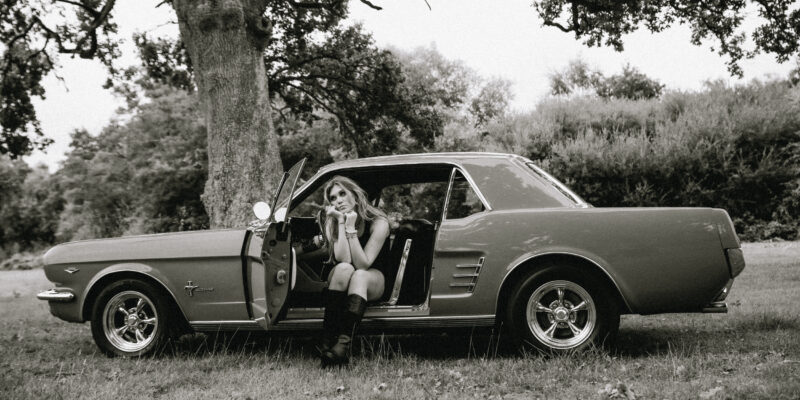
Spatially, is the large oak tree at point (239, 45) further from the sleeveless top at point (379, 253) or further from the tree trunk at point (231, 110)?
the sleeveless top at point (379, 253)

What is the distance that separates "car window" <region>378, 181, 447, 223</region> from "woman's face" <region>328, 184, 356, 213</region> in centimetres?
62

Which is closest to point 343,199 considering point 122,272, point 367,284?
point 367,284

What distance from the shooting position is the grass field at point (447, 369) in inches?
158

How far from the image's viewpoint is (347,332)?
4.79 metres

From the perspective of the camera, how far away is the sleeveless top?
5.37 meters

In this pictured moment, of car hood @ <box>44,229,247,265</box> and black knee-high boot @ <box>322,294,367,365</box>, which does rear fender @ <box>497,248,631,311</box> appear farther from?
car hood @ <box>44,229,247,265</box>

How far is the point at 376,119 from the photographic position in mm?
16312

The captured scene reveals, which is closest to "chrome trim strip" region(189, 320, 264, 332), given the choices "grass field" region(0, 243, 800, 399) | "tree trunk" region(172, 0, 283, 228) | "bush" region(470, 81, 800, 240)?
"grass field" region(0, 243, 800, 399)

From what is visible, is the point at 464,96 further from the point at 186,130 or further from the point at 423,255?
the point at 423,255

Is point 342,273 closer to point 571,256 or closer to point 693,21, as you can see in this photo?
point 571,256

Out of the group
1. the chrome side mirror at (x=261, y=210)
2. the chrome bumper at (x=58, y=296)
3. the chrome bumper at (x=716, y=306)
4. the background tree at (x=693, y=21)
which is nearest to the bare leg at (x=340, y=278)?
the chrome side mirror at (x=261, y=210)

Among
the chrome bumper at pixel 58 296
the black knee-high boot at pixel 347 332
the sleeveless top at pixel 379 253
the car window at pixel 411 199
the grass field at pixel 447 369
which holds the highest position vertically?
the car window at pixel 411 199

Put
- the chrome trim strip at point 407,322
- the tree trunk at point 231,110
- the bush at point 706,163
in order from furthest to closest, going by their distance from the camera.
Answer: the bush at point 706,163 → the tree trunk at point 231,110 → the chrome trim strip at point 407,322

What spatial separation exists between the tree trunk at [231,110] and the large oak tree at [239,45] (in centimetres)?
1
